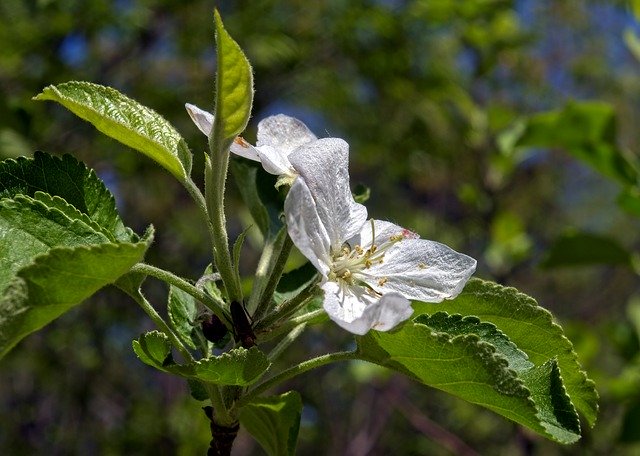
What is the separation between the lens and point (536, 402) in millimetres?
736

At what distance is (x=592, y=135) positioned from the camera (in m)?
1.81

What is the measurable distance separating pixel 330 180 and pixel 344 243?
0.34ft

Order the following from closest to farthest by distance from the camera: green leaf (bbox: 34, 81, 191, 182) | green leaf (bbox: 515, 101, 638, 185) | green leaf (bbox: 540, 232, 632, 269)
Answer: green leaf (bbox: 34, 81, 191, 182) → green leaf (bbox: 515, 101, 638, 185) → green leaf (bbox: 540, 232, 632, 269)

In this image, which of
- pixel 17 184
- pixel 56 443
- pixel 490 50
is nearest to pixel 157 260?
pixel 56 443

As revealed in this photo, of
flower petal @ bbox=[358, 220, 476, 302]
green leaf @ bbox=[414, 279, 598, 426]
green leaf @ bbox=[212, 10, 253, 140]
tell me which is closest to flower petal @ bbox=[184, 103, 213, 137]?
green leaf @ bbox=[212, 10, 253, 140]

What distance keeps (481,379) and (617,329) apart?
1827mm

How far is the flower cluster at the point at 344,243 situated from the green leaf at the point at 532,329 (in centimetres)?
3

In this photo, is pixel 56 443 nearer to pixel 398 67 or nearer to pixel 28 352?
pixel 28 352

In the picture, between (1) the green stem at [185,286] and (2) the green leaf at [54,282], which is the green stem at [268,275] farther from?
(2) the green leaf at [54,282]

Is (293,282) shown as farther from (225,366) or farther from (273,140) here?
(225,366)

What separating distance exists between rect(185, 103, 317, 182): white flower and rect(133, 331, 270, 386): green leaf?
0.68 feet

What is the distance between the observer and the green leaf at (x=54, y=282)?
601 millimetres

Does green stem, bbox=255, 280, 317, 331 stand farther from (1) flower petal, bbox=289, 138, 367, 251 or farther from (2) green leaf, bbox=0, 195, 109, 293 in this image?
(2) green leaf, bbox=0, 195, 109, 293

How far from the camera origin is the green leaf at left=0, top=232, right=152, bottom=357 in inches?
23.7
